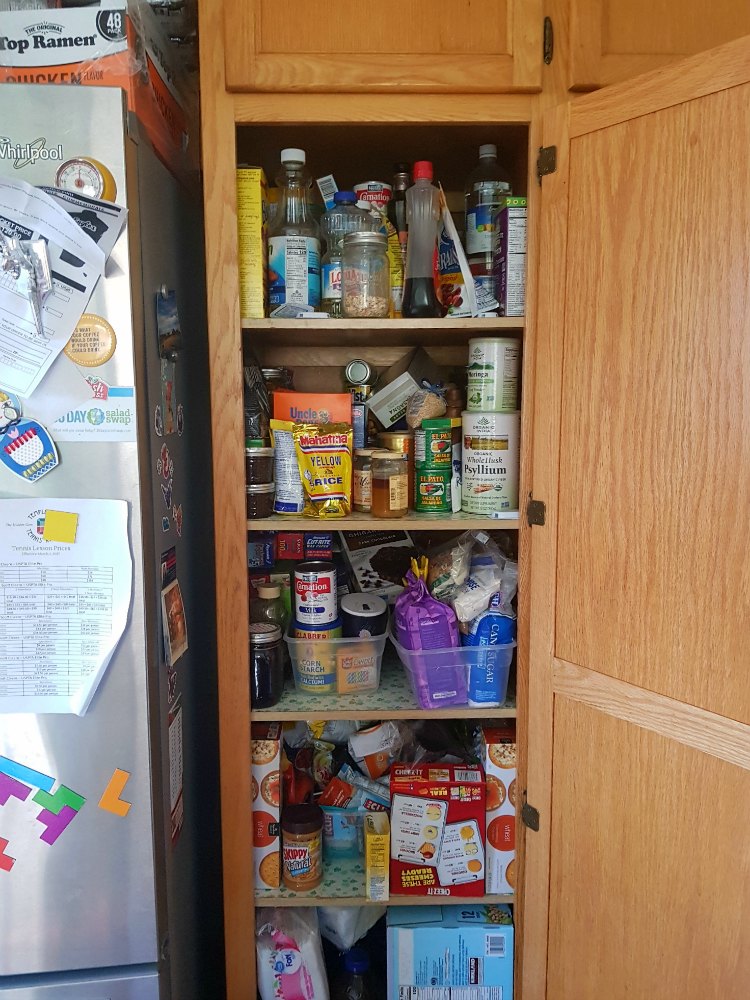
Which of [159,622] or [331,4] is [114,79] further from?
[159,622]

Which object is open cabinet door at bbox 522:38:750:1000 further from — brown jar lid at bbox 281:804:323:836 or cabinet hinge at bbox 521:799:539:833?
brown jar lid at bbox 281:804:323:836

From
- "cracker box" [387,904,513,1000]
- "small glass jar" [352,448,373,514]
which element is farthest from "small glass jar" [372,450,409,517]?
"cracker box" [387,904,513,1000]

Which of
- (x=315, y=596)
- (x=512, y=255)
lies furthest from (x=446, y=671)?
(x=512, y=255)

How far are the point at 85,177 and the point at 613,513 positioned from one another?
927 millimetres

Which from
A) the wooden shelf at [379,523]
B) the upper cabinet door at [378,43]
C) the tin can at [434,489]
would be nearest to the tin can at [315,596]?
the wooden shelf at [379,523]

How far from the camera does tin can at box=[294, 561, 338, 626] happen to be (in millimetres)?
1308

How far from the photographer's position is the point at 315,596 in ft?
4.29

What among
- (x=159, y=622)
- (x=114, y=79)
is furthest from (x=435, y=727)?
(x=114, y=79)

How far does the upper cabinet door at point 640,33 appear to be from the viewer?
1.10 meters

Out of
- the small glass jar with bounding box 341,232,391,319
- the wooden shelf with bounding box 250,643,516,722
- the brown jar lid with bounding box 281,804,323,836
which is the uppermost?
the small glass jar with bounding box 341,232,391,319

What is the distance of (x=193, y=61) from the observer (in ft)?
4.52

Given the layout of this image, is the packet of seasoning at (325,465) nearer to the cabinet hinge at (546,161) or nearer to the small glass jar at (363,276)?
the small glass jar at (363,276)

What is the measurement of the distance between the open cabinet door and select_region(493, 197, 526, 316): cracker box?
0.07m

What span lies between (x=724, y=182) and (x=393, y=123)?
0.52 meters
